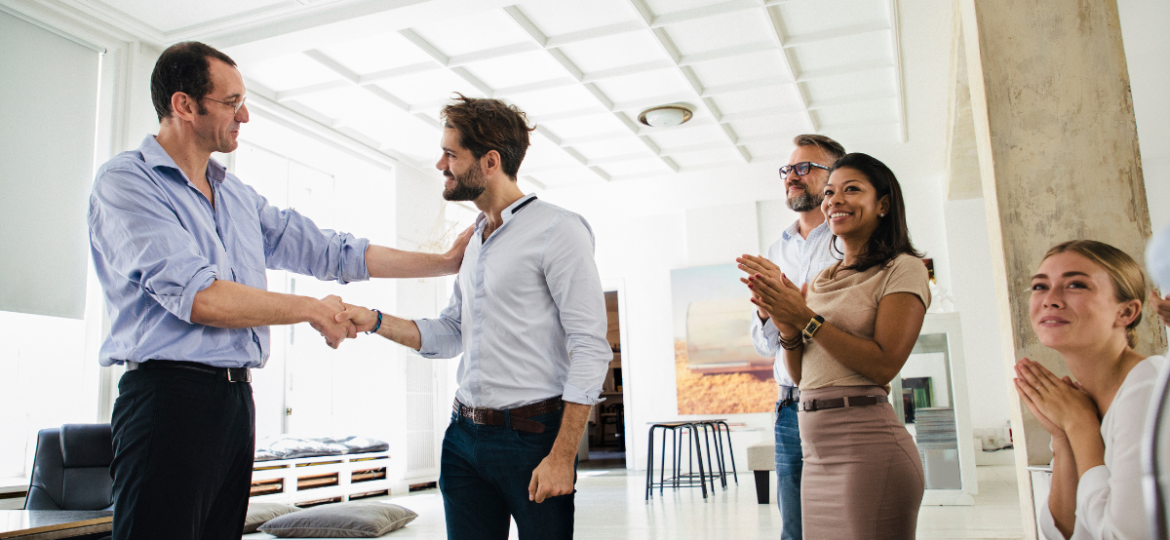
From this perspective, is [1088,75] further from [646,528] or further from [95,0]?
[95,0]

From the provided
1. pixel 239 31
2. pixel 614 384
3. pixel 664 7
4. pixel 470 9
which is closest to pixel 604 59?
→ pixel 664 7

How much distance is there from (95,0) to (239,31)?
89cm

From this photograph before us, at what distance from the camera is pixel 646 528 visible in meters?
4.86

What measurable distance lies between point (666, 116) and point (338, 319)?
18.9 feet

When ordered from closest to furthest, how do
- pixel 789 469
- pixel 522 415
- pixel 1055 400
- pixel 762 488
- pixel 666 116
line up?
pixel 1055 400
pixel 522 415
pixel 789 469
pixel 762 488
pixel 666 116

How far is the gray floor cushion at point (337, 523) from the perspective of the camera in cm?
475

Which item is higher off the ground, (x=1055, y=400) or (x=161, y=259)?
(x=161, y=259)

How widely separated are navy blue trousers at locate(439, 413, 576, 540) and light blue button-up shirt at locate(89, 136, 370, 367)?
528mm

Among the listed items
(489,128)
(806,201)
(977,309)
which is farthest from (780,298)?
(977,309)

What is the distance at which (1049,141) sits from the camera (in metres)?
2.32

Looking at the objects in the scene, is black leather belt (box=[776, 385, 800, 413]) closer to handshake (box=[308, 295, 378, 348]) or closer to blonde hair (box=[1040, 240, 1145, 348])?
blonde hair (box=[1040, 240, 1145, 348])

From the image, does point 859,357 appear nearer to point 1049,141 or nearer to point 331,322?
point 331,322

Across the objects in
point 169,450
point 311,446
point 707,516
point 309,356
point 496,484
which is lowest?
point 707,516

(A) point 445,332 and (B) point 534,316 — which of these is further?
(A) point 445,332
